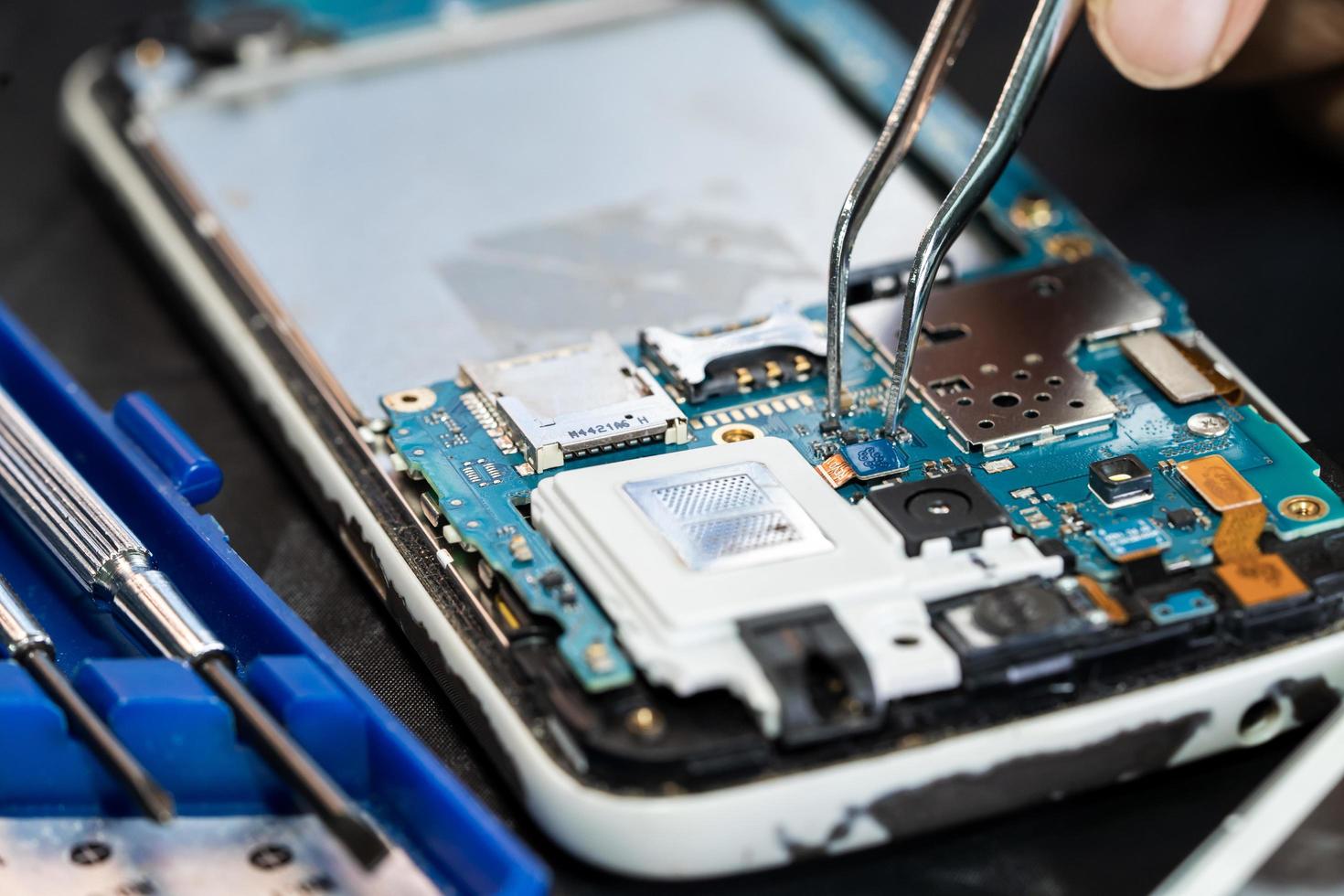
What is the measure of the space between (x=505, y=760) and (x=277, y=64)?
9.23 ft

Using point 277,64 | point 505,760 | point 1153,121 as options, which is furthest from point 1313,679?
point 277,64

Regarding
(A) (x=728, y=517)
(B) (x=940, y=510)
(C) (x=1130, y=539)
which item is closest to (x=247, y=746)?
(A) (x=728, y=517)

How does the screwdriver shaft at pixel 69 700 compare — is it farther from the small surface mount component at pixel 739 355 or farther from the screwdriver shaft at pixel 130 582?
the small surface mount component at pixel 739 355

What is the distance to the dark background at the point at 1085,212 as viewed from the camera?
311 cm

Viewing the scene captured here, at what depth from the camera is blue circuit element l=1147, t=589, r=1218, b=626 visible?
309cm

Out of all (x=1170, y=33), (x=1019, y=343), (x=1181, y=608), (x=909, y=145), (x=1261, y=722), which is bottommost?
(x=1261, y=722)

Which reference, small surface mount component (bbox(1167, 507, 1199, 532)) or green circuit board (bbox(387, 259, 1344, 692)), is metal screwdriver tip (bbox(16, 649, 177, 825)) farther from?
small surface mount component (bbox(1167, 507, 1199, 532))

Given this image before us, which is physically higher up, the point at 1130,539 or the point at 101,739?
the point at 1130,539

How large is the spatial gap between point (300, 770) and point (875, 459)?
48.5 inches

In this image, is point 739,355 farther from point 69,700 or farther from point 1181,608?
point 69,700

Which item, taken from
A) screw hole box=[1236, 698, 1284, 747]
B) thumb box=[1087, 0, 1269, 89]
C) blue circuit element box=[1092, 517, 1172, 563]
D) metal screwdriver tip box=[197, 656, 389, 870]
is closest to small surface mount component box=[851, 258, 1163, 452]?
blue circuit element box=[1092, 517, 1172, 563]

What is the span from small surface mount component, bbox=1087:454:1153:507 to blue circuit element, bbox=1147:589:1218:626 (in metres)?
0.27

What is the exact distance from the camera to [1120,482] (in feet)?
11.0

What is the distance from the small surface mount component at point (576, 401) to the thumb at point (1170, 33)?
3.86 feet
